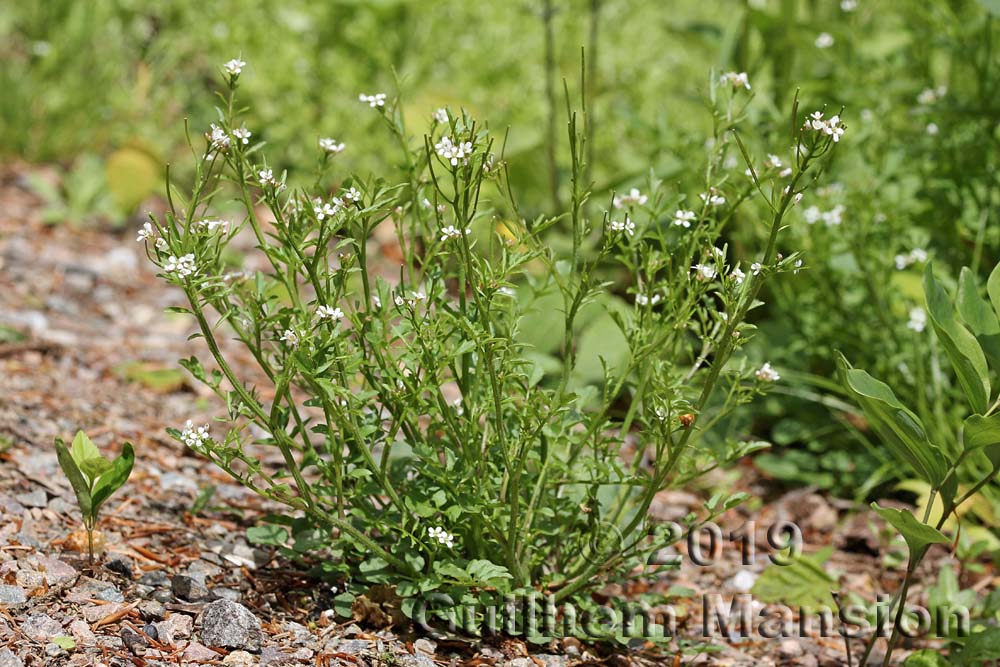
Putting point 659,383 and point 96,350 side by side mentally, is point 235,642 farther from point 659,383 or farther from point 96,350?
point 96,350

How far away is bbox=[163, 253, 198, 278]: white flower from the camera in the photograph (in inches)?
62.3

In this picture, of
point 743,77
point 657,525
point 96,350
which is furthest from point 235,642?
point 96,350

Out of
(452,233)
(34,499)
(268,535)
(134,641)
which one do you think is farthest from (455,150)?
(34,499)

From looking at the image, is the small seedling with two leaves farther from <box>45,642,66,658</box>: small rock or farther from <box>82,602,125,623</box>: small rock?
<box>45,642,66,658</box>: small rock

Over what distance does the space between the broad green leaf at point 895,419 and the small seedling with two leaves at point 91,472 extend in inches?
48.3

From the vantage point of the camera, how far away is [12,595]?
176 centimetres

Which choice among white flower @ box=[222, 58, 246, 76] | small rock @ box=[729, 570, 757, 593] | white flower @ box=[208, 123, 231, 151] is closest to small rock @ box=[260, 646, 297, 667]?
white flower @ box=[208, 123, 231, 151]

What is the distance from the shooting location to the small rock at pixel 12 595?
174 centimetres

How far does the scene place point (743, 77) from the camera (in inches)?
72.0

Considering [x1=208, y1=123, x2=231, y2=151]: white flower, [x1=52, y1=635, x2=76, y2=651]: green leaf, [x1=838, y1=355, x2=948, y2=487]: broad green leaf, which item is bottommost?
[x1=52, y1=635, x2=76, y2=651]: green leaf

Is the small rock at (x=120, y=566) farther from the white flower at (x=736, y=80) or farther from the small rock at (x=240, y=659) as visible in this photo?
the white flower at (x=736, y=80)

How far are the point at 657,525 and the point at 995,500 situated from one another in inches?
39.4

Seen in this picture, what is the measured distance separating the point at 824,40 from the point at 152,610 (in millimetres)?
2328

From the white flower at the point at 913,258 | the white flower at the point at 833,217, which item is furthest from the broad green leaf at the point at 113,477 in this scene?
the white flower at the point at 913,258
